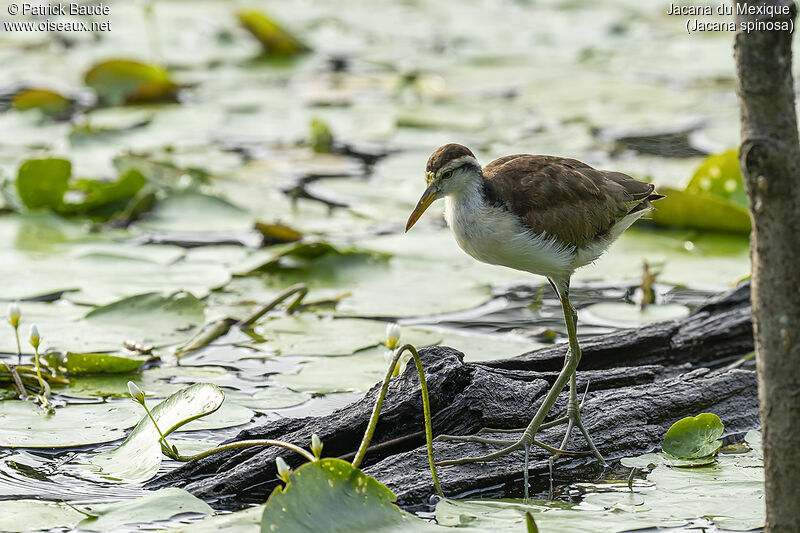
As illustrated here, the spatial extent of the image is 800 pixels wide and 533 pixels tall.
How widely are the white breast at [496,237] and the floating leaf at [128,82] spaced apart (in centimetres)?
526

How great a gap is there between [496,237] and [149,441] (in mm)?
1351

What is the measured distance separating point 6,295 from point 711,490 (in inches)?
132

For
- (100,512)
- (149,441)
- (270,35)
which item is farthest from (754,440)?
(270,35)

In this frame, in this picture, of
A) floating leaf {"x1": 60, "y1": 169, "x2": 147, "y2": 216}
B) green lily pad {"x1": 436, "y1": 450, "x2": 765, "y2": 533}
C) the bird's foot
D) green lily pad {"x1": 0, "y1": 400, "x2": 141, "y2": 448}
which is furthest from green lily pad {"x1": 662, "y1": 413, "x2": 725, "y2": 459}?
floating leaf {"x1": 60, "y1": 169, "x2": 147, "y2": 216}

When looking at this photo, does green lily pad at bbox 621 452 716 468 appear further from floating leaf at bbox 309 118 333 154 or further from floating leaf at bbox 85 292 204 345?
floating leaf at bbox 309 118 333 154

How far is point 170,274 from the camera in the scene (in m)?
5.23

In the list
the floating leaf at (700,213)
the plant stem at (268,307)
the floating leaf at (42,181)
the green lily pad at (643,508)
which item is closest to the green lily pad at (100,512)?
the green lily pad at (643,508)

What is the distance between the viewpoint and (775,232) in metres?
2.39

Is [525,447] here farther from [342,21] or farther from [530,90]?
[342,21]

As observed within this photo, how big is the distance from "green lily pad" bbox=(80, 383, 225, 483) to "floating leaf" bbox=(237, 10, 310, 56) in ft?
20.6

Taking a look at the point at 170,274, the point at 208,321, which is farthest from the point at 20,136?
the point at 208,321

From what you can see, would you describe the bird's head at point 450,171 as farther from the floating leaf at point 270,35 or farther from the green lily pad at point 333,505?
the floating leaf at point 270,35

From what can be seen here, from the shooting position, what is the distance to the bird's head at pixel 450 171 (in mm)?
3523

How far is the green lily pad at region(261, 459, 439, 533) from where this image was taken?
9.11 ft
